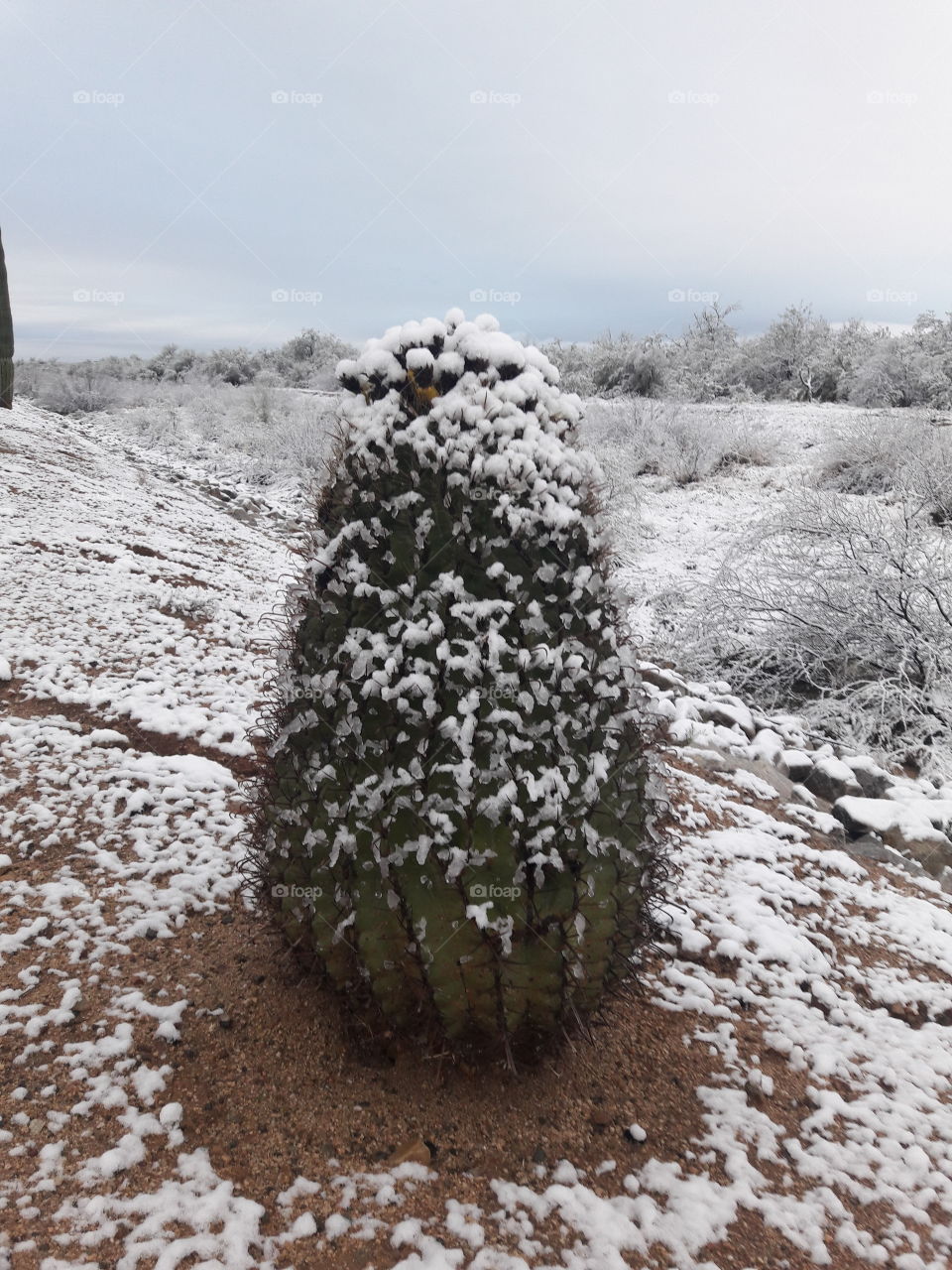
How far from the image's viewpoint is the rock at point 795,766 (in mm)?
4484

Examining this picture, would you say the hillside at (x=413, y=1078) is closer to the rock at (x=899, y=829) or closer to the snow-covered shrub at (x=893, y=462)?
the rock at (x=899, y=829)

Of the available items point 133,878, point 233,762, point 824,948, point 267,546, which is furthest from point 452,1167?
point 267,546

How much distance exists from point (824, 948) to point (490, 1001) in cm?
161

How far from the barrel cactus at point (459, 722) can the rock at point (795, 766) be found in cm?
298

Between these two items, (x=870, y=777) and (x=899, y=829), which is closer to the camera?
(x=899, y=829)

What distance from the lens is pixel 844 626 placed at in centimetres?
704

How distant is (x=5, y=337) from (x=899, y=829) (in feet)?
51.1

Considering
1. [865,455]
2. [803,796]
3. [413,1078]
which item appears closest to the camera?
[413,1078]

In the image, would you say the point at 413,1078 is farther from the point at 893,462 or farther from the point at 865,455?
the point at 865,455

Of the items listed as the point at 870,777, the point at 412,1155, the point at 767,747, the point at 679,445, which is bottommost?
the point at 870,777

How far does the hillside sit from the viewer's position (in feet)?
5.01

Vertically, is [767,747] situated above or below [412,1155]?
below

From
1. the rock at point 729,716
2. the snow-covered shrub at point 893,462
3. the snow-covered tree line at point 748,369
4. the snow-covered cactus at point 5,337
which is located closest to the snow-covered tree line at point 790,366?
the snow-covered tree line at point 748,369

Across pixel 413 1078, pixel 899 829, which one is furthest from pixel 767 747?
pixel 413 1078
